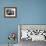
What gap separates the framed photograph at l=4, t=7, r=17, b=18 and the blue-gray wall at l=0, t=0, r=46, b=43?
0.34ft

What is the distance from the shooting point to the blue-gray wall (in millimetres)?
4605

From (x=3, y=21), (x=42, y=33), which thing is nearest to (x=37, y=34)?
(x=42, y=33)

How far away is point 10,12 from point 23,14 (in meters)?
0.46

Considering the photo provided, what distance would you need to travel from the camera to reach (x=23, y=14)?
4.63m

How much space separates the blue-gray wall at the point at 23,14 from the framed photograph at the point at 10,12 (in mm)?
105

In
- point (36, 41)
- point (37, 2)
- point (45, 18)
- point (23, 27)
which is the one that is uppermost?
point (37, 2)

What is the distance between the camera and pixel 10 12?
15.2 feet

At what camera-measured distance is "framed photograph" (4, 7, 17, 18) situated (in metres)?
4.61

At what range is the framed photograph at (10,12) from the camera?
15.1ft

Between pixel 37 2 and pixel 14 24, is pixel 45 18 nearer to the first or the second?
pixel 37 2

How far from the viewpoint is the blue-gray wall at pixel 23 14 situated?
15.1ft

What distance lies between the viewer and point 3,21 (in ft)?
15.1

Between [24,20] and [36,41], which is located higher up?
[24,20]

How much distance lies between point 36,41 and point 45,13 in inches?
41.5
